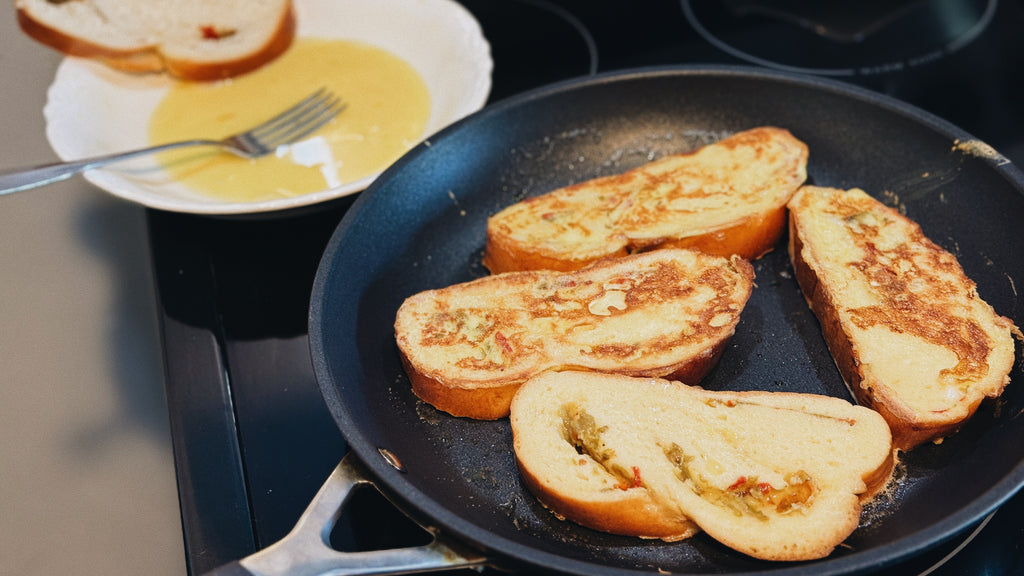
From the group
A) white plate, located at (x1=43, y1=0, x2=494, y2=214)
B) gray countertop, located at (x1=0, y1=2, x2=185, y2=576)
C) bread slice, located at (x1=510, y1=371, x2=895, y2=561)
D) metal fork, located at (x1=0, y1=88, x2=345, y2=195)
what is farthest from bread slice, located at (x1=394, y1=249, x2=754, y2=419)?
metal fork, located at (x1=0, y1=88, x2=345, y2=195)

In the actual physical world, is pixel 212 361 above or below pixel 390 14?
below

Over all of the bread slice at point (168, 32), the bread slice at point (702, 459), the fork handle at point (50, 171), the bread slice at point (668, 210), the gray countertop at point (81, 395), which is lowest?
the gray countertop at point (81, 395)

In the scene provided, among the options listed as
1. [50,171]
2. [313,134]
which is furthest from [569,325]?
[50,171]

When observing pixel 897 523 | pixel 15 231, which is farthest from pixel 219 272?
pixel 897 523

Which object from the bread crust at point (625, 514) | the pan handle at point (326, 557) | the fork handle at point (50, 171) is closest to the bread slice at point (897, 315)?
the bread crust at point (625, 514)

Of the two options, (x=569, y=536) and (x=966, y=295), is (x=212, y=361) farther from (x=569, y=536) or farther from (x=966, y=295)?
(x=966, y=295)

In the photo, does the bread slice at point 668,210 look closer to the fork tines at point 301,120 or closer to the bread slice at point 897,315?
the bread slice at point 897,315

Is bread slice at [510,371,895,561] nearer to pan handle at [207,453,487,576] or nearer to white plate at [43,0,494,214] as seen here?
pan handle at [207,453,487,576]
